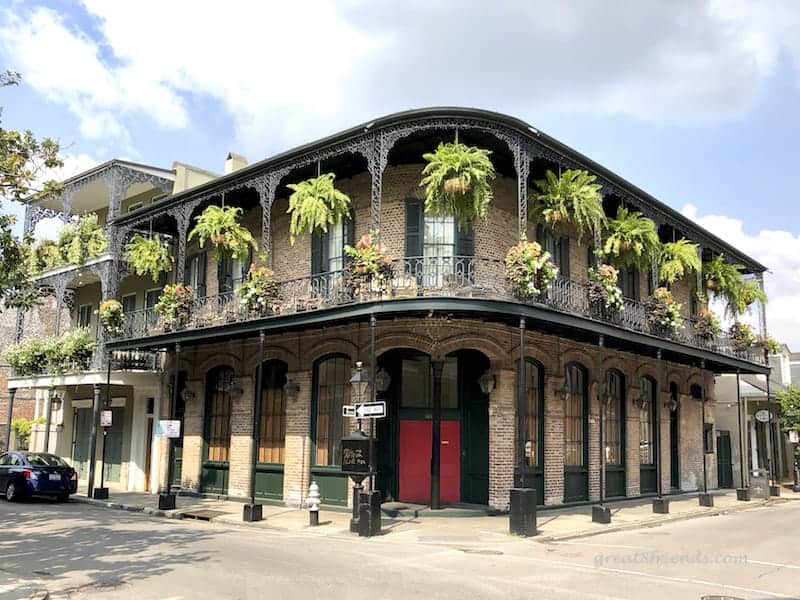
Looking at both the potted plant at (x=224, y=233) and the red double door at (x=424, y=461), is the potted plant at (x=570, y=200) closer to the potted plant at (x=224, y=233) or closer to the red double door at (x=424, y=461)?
the red double door at (x=424, y=461)

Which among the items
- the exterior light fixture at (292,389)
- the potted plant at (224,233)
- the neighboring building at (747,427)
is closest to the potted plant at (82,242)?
the potted plant at (224,233)

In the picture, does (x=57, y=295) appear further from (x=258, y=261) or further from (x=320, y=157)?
(x=320, y=157)

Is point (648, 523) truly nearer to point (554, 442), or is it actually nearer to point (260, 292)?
point (554, 442)

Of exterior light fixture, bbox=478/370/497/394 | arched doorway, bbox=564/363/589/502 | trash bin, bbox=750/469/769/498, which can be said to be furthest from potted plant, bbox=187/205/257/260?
trash bin, bbox=750/469/769/498

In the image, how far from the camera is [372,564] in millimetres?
9961

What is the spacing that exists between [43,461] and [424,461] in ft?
34.6

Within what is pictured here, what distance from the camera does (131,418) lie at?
24062 millimetres

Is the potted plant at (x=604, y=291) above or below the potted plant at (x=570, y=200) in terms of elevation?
below

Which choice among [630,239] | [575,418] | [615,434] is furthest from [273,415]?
[630,239]

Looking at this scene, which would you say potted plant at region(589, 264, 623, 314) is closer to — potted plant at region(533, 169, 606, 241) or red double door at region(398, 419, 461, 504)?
potted plant at region(533, 169, 606, 241)

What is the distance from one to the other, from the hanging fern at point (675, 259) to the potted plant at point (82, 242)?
16.7m

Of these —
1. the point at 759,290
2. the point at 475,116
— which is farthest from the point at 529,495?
the point at 759,290

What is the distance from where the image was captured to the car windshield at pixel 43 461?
1944 cm

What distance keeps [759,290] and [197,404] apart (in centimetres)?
1781
